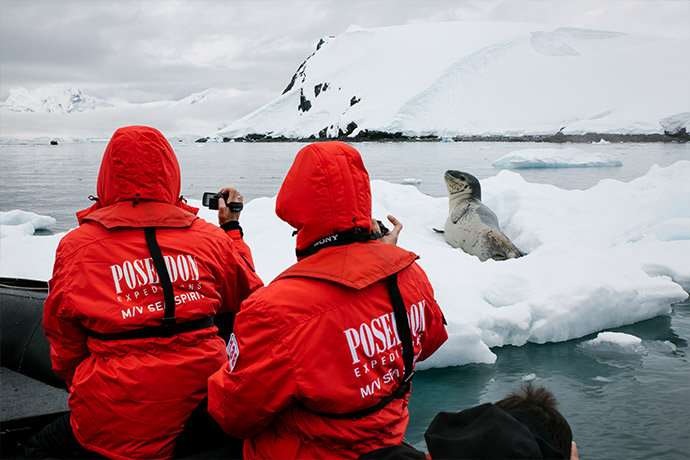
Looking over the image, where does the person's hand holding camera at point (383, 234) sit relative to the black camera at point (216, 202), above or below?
below

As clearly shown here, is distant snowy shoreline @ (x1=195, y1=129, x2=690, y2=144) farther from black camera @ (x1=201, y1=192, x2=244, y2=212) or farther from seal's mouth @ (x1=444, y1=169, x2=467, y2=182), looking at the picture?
black camera @ (x1=201, y1=192, x2=244, y2=212)

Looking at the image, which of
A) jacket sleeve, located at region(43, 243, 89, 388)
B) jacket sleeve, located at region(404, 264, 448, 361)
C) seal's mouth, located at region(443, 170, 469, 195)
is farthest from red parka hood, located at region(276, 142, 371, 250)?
seal's mouth, located at region(443, 170, 469, 195)

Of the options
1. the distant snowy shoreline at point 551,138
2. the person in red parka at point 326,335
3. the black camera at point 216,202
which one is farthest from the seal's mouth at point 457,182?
the distant snowy shoreline at point 551,138

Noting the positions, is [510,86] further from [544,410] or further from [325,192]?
[544,410]

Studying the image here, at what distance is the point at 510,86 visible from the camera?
6488cm

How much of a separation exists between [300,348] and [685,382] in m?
3.16

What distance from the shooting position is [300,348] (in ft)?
4.20

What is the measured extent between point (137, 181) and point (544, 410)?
1.33 metres

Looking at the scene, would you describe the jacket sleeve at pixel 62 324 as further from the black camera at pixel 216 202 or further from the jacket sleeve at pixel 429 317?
the jacket sleeve at pixel 429 317

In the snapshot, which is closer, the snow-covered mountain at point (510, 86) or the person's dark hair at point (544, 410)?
the person's dark hair at point (544, 410)

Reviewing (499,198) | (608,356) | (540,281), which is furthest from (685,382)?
(499,198)

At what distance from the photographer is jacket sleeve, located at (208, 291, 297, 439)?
1.29m

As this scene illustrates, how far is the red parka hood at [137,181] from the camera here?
5.63ft

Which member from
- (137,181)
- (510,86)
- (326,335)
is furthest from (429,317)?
(510,86)
